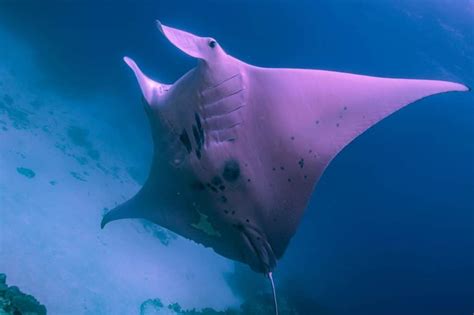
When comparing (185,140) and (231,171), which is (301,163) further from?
(185,140)

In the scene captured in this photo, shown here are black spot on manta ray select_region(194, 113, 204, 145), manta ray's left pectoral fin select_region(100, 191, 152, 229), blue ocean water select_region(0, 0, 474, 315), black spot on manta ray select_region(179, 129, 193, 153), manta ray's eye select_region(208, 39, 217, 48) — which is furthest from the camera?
blue ocean water select_region(0, 0, 474, 315)

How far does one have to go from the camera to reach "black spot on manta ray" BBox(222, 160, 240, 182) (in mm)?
2576

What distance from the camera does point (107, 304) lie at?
6.17 meters

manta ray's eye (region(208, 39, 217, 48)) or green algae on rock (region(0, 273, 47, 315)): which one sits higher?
manta ray's eye (region(208, 39, 217, 48))

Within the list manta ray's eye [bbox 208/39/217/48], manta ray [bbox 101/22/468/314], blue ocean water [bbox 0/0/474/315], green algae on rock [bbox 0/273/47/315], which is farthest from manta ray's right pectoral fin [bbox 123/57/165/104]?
blue ocean water [bbox 0/0/474/315]

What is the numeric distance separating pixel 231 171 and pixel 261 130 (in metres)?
0.40

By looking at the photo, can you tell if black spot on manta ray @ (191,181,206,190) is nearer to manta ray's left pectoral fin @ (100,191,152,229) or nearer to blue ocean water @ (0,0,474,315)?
manta ray's left pectoral fin @ (100,191,152,229)

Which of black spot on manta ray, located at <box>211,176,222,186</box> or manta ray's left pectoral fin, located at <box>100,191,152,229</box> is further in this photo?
manta ray's left pectoral fin, located at <box>100,191,152,229</box>

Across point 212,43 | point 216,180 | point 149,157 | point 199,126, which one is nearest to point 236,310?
point 216,180

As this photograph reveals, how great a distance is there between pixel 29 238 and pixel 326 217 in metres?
12.0

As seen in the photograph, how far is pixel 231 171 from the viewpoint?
2586 millimetres

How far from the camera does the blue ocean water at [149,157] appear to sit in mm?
7035

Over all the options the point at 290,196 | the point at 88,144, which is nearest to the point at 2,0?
the point at 88,144

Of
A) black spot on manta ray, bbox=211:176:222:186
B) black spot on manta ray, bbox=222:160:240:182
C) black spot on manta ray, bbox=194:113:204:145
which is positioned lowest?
black spot on manta ray, bbox=211:176:222:186
